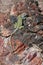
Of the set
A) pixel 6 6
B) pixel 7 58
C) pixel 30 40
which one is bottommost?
pixel 7 58

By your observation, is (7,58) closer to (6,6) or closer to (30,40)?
(30,40)

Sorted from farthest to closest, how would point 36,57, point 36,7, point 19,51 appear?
1. point 36,7
2. point 19,51
3. point 36,57

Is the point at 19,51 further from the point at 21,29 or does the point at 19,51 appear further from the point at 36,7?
the point at 36,7

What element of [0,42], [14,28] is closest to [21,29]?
[14,28]

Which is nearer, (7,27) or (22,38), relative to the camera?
(22,38)

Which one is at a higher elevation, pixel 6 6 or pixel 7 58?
pixel 6 6

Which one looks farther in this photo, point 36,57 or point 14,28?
point 14,28

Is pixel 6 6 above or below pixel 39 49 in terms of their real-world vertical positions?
above

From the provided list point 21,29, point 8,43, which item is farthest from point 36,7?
point 8,43

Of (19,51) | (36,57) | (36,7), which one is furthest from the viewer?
(36,7)
